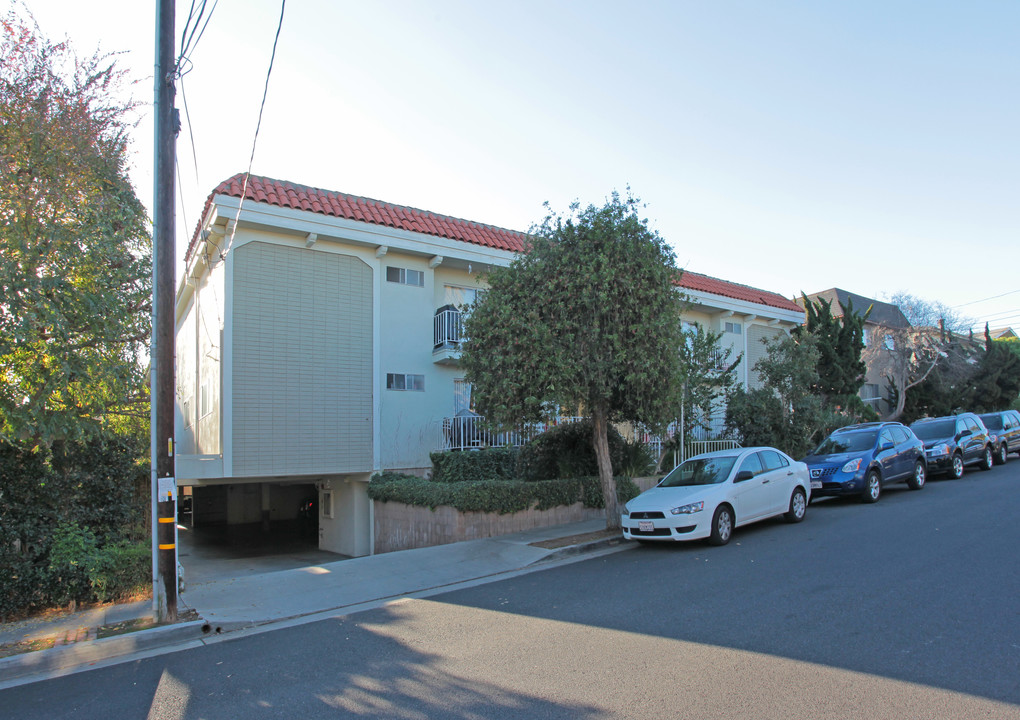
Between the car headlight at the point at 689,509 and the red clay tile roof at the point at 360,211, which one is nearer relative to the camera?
the car headlight at the point at 689,509

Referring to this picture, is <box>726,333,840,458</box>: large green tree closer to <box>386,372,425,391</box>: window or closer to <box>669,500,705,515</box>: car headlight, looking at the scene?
<box>386,372,425,391</box>: window

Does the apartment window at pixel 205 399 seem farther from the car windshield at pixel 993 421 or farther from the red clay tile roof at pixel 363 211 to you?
the car windshield at pixel 993 421

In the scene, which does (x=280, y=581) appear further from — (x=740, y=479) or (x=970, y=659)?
(x=970, y=659)

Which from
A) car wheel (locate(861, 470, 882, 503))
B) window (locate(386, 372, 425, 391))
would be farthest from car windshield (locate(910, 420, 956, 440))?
window (locate(386, 372, 425, 391))

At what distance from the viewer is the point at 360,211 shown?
15.5 m

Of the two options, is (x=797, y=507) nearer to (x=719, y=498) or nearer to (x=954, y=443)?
(x=719, y=498)

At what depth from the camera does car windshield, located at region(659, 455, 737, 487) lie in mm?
10750

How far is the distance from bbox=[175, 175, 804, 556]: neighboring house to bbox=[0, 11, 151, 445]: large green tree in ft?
13.3

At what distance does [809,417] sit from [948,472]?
11.3 ft

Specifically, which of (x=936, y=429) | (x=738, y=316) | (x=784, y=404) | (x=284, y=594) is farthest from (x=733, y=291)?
(x=284, y=594)

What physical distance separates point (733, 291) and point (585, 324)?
45.5ft

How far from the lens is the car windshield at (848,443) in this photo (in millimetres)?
14430

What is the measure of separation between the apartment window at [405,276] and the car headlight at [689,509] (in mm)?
8995

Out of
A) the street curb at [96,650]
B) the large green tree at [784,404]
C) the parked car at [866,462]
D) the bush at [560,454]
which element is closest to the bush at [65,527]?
the street curb at [96,650]
